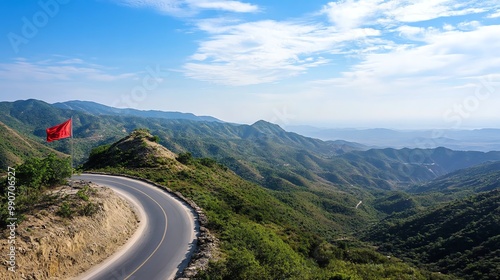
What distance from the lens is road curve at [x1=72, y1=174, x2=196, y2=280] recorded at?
18.1 meters

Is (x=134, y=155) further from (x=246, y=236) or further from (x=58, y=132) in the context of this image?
(x=246, y=236)

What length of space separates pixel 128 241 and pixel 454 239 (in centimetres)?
6441

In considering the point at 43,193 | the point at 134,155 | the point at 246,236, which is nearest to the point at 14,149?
the point at 134,155

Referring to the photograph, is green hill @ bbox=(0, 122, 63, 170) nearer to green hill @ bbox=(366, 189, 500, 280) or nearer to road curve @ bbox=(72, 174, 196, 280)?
road curve @ bbox=(72, 174, 196, 280)

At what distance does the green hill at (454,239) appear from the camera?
4694 centimetres

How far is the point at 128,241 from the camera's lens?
2270 centimetres

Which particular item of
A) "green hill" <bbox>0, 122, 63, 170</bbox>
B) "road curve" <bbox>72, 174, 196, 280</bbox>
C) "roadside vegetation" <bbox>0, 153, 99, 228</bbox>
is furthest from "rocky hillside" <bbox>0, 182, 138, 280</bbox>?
→ "green hill" <bbox>0, 122, 63, 170</bbox>

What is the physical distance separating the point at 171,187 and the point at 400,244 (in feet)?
192

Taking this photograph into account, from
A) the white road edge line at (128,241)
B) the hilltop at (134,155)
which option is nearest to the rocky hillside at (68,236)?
the white road edge line at (128,241)

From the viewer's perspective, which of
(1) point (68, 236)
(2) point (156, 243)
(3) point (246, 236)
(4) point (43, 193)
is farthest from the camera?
(3) point (246, 236)

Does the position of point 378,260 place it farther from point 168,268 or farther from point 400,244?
point 400,244

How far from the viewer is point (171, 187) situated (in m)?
36.9

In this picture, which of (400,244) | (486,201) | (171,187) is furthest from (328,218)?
(171,187)

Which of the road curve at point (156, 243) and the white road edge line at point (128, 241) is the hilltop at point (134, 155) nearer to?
the road curve at point (156, 243)
